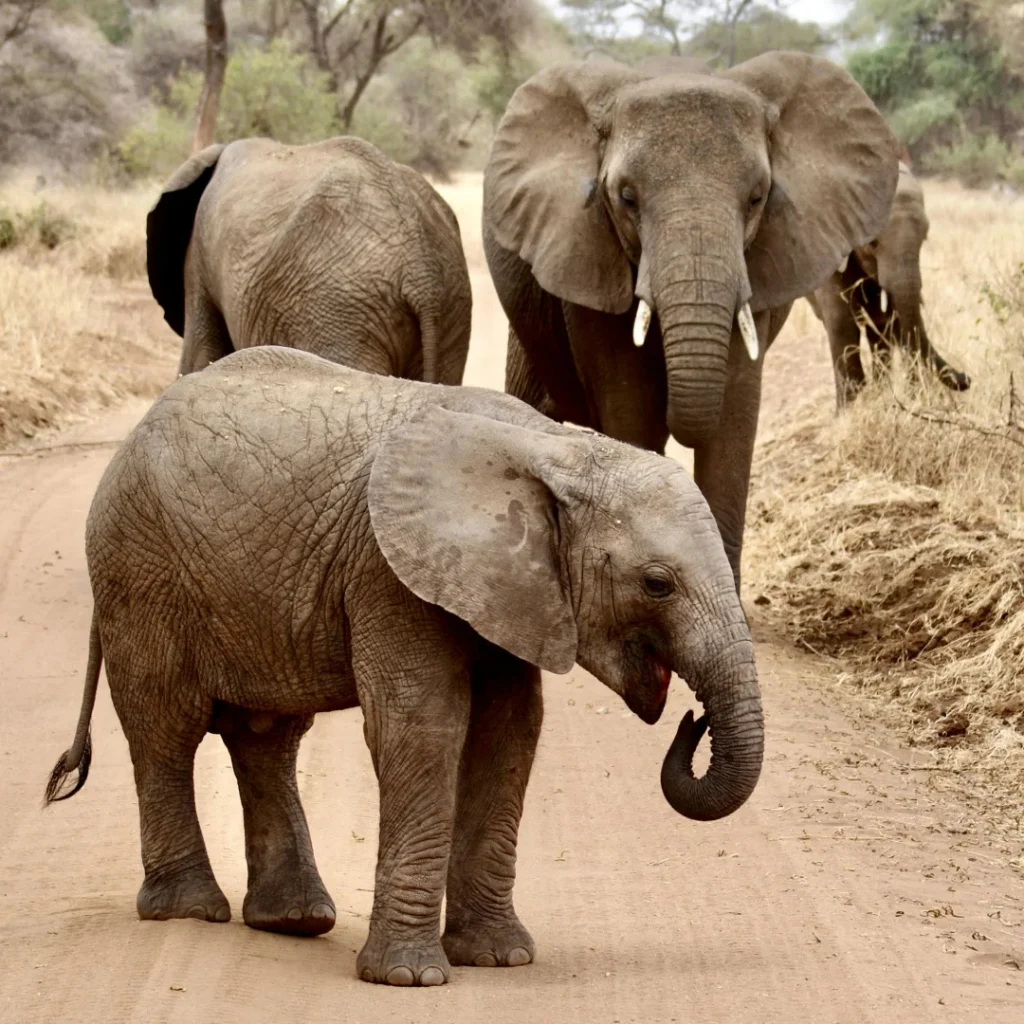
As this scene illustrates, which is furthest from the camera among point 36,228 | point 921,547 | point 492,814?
point 36,228

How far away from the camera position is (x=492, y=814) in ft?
14.8

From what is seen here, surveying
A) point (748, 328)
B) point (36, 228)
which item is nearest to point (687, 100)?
point (748, 328)

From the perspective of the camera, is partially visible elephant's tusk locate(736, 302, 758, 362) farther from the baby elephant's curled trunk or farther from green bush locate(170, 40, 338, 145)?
green bush locate(170, 40, 338, 145)

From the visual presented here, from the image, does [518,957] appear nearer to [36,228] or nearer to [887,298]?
[887,298]

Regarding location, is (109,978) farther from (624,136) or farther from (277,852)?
(624,136)

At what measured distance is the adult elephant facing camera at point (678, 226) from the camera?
262 inches

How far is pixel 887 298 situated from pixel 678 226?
572cm

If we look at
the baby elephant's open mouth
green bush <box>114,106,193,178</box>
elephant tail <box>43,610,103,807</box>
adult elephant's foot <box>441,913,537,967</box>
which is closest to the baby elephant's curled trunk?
the baby elephant's open mouth

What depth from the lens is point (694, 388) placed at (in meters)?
6.60

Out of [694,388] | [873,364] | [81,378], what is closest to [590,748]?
[694,388]

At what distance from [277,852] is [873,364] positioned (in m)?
7.42

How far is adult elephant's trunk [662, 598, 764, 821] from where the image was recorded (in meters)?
3.98

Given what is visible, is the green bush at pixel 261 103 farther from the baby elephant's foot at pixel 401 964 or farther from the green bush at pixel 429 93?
the baby elephant's foot at pixel 401 964

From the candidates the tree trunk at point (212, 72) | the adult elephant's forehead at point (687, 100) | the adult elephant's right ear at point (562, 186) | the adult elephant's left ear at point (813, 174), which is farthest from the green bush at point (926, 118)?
the adult elephant's forehead at point (687, 100)
